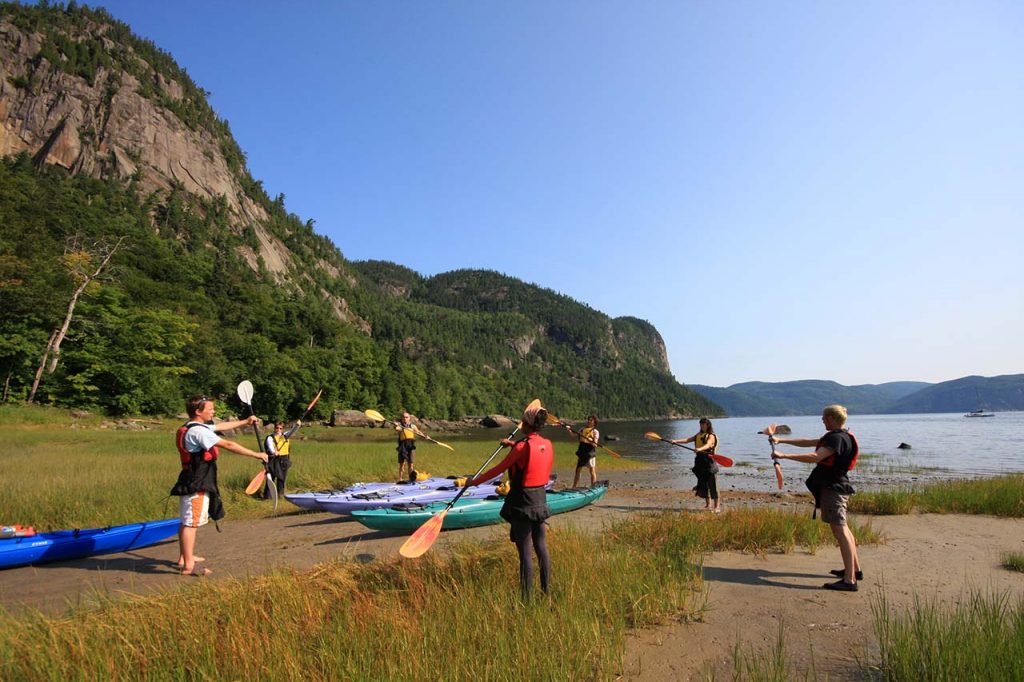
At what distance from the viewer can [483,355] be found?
19200cm

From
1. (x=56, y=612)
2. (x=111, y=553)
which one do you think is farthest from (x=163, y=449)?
(x=56, y=612)

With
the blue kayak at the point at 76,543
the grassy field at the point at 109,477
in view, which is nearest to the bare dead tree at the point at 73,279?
the grassy field at the point at 109,477

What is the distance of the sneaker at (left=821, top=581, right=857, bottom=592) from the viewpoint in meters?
6.25

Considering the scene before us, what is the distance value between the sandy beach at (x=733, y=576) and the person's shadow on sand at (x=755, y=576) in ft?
0.05

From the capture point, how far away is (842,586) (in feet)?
20.7

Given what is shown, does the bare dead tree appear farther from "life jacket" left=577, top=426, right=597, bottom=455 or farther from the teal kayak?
"life jacket" left=577, top=426, right=597, bottom=455

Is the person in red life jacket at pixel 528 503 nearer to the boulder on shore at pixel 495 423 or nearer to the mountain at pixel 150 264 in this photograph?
the mountain at pixel 150 264

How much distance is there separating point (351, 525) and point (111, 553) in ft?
13.5

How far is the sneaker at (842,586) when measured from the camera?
625cm

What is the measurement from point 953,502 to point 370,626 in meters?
14.9

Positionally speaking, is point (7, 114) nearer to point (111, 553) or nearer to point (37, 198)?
point (37, 198)

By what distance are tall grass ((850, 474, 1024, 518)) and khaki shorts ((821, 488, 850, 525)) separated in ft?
24.9

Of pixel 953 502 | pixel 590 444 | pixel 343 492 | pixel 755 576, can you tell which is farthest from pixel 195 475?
pixel 953 502

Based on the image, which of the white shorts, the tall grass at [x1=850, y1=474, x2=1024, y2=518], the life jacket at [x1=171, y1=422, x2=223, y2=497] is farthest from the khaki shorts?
the white shorts
